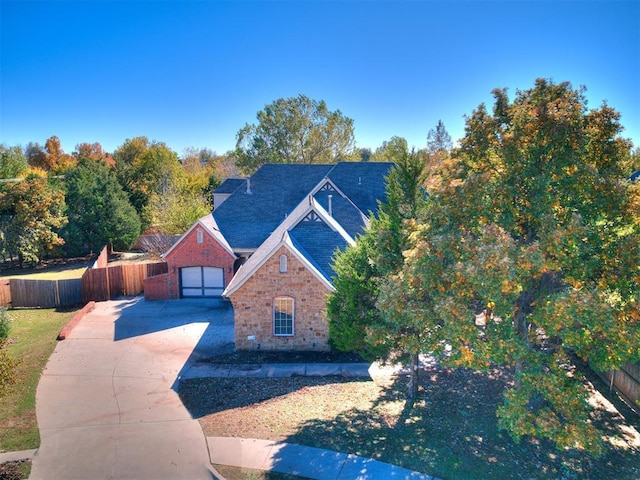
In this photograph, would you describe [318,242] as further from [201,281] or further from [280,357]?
[201,281]

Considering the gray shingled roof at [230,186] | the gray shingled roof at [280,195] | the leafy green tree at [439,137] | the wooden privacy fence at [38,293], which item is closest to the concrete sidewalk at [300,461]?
the gray shingled roof at [280,195]

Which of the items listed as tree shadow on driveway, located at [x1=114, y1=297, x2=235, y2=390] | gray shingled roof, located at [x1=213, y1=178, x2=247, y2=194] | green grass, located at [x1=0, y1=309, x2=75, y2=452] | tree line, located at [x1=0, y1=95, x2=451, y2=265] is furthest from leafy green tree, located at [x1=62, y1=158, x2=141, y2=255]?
tree shadow on driveway, located at [x1=114, y1=297, x2=235, y2=390]

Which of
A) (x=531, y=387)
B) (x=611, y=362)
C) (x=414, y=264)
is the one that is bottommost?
(x=531, y=387)

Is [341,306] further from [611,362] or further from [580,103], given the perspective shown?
[580,103]

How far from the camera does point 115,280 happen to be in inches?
1022

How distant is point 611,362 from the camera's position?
9.02 m

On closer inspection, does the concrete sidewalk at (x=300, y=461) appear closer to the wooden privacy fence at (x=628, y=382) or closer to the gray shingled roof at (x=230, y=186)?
the wooden privacy fence at (x=628, y=382)

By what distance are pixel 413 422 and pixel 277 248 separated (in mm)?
8376

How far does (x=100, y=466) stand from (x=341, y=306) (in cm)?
851

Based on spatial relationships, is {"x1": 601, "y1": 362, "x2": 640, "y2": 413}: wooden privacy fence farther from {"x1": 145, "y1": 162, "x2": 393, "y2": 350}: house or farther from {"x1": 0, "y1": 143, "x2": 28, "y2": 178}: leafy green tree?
{"x1": 0, "y1": 143, "x2": 28, "y2": 178}: leafy green tree

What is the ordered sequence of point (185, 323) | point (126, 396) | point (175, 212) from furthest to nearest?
1. point (175, 212)
2. point (185, 323)
3. point (126, 396)

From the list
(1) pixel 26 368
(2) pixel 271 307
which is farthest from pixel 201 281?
(1) pixel 26 368

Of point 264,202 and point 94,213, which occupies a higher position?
point 264,202

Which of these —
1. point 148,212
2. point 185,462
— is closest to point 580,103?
point 185,462
